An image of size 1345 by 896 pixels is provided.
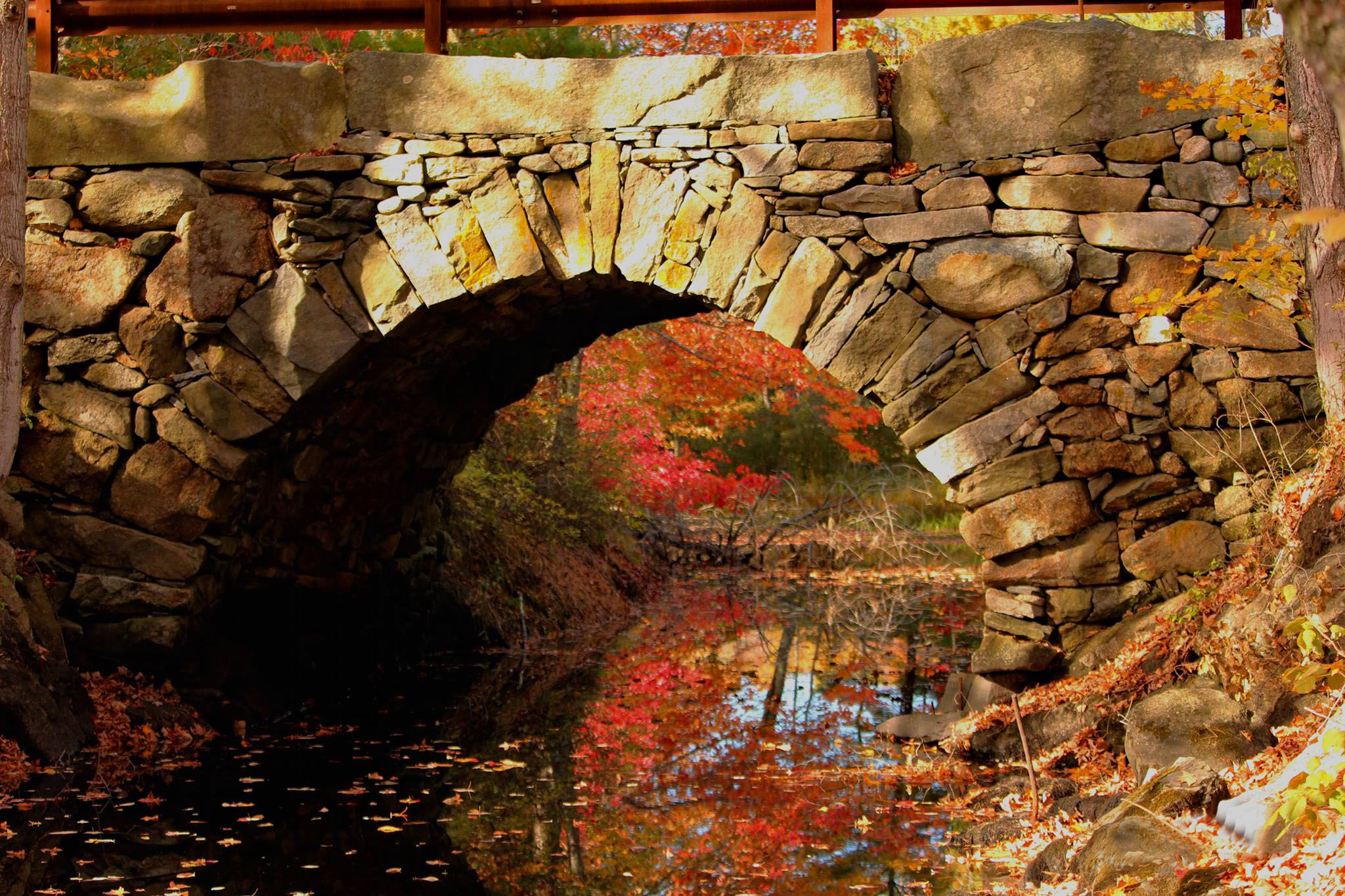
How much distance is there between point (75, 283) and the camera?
5.85 meters

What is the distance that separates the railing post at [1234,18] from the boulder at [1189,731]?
3021mm

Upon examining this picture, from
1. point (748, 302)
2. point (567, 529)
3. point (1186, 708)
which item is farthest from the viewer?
point (567, 529)

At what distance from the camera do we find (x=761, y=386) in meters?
11.6

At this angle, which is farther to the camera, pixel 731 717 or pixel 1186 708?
pixel 731 717

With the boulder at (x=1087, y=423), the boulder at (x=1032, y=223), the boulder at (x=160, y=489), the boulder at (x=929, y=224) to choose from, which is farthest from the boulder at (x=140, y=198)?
the boulder at (x=1087, y=423)

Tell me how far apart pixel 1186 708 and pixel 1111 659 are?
0.90 metres

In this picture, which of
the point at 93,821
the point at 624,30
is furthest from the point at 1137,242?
the point at 624,30

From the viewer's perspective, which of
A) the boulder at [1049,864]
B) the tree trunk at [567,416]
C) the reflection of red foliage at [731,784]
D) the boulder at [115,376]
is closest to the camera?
the boulder at [1049,864]

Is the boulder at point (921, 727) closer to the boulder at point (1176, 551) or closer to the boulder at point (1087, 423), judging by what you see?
the boulder at point (1176, 551)

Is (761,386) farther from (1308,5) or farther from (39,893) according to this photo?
(1308,5)

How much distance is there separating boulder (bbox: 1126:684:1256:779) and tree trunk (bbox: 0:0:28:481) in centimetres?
461

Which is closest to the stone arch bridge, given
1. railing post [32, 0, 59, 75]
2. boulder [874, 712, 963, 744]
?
railing post [32, 0, 59, 75]

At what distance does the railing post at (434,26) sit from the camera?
18.9ft

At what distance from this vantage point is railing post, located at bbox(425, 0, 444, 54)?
18.9ft
